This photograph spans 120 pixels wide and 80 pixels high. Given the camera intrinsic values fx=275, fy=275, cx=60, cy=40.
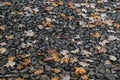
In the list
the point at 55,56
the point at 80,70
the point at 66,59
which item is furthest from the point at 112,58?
the point at 55,56

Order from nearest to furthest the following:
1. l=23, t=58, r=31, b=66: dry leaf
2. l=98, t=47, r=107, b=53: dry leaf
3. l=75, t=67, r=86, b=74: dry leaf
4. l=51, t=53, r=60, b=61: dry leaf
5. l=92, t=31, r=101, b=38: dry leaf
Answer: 1. l=75, t=67, r=86, b=74: dry leaf
2. l=23, t=58, r=31, b=66: dry leaf
3. l=51, t=53, r=60, b=61: dry leaf
4. l=98, t=47, r=107, b=53: dry leaf
5. l=92, t=31, r=101, b=38: dry leaf

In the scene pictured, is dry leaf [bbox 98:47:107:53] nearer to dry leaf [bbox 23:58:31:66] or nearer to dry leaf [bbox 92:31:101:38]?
dry leaf [bbox 92:31:101:38]

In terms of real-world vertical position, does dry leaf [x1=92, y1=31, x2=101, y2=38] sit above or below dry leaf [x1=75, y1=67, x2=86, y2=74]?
above

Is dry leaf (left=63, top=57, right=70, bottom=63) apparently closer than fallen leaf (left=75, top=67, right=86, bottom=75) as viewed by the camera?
No

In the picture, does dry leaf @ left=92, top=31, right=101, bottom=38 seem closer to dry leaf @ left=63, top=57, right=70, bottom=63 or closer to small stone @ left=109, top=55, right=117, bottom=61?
small stone @ left=109, top=55, right=117, bottom=61

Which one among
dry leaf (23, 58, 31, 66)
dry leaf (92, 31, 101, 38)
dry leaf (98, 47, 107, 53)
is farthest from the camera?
dry leaf (92, 31, 101, 38)

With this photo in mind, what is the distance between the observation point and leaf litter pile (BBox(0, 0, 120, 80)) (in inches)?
167

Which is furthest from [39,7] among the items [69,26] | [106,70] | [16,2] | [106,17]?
[106,70]

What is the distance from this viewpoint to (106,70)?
14.1 feet

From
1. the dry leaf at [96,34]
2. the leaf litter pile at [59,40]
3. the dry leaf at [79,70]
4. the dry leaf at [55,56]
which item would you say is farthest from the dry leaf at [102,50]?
the dry leaf at [55,56]

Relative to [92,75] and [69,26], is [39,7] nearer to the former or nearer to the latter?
[69,26]

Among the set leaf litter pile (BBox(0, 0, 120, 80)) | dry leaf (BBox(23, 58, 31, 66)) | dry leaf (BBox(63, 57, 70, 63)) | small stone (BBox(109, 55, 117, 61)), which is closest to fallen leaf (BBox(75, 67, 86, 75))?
leaf litter pile (BBox(0, 0, 120, 80))

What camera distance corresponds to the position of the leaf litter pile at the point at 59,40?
4230mm

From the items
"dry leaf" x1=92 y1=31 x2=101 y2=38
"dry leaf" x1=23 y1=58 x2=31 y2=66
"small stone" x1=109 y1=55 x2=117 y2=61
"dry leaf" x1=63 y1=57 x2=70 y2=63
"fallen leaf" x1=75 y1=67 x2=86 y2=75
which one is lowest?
"fallen leaf" x1=75 y1=67 x2=86 y2=75
